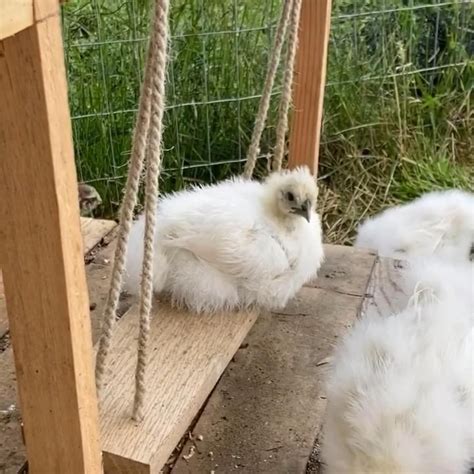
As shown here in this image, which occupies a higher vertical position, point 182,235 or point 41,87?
point 41,87

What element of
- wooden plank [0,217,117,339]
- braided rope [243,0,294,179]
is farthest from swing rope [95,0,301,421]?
wooden plank [0,217,117,339]

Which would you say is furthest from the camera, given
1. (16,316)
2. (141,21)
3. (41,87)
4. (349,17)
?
(349,17)

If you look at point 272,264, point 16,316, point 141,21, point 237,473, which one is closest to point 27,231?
point 16,316

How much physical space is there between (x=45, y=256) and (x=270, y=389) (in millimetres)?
663

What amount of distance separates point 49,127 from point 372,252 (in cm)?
120

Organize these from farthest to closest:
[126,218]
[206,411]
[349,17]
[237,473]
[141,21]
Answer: [349,17]
[141,21]
[206,411]
[237,473]
[126,218]

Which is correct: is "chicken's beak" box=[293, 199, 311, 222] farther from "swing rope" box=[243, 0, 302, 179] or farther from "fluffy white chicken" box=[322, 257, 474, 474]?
"fluffy white chicken" box=[322, 257, 474, 474]

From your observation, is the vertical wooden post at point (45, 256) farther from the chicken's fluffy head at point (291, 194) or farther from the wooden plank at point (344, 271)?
the wooden plank at point (344, 271)

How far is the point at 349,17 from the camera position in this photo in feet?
9.57

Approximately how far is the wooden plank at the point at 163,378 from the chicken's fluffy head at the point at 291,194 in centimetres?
22

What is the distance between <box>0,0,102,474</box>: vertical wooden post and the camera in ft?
2.72

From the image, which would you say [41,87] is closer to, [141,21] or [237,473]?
[237,473]

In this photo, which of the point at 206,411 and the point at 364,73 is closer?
the point at 206,411

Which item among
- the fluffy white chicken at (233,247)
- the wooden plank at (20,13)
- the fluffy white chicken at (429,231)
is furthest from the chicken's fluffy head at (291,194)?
the wooden plank at (20,13)
